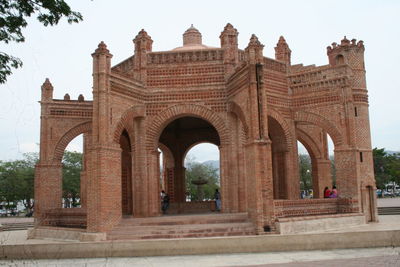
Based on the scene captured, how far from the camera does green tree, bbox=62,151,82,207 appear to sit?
39.1 meters

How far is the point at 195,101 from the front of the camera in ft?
49.9

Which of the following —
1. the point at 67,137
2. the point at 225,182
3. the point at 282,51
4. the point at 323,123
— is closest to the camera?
the point at 225,182

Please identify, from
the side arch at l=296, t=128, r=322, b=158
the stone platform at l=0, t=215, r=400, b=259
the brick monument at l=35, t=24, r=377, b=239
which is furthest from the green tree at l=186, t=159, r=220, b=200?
the stone platform at l=0, t=215, r=400, b=259

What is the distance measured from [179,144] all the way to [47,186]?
23.3ft

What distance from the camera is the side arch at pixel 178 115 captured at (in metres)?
15.0

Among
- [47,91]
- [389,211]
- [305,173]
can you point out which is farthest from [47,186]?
[305,173]

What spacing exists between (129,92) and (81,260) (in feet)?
22.6

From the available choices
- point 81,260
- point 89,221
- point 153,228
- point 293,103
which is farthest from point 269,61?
point 81,260

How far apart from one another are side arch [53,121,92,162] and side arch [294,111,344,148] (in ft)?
27.4

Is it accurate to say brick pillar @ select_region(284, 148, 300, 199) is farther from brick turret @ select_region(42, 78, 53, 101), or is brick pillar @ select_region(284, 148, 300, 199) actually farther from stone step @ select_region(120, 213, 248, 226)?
brick turret @ select_region(42, 78, 53, 101)

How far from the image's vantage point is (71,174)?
4009 centimetres

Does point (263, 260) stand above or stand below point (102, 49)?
below

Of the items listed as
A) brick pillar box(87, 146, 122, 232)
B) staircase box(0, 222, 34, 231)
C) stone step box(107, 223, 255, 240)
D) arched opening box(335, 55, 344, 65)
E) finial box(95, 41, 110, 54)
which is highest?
arched opening box(335, 55, 344, 65)

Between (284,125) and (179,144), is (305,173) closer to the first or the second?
(179,144)
